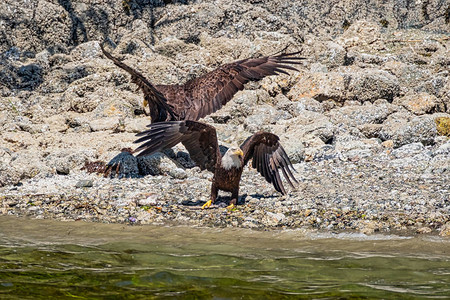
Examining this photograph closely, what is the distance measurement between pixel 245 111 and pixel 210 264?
24.8 ft

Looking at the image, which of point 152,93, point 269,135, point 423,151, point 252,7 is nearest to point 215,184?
point 269,135

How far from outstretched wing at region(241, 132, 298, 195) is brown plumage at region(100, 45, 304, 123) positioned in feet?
7.96

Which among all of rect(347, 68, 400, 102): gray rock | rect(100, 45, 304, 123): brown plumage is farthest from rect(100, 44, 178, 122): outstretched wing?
rect(347, 68, 400, 102): gray rock

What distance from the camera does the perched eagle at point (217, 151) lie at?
23.0 ft

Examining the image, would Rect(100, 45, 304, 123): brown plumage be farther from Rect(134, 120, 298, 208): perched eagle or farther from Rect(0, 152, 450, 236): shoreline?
Rect(134, 120, 298, 208): perched eagle

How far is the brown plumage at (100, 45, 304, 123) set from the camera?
395 inches

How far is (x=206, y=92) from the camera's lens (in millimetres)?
10156

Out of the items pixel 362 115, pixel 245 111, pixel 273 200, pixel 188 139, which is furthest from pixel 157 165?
pixel 362 115

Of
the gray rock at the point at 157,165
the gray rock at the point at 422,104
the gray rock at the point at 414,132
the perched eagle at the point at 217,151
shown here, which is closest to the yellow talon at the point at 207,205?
the perched eagle at the point at 217,151

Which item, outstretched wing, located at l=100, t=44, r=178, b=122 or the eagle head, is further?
outstretched wing, located at l=100, t=44, r=178, b=122

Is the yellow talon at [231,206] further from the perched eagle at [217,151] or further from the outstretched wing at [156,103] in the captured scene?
the outstretched wing at [156,103]

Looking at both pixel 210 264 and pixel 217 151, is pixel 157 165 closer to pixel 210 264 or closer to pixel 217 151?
pixel 217 151

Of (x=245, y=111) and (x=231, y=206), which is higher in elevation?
(x=245, y=111)

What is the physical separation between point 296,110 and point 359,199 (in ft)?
17.3
